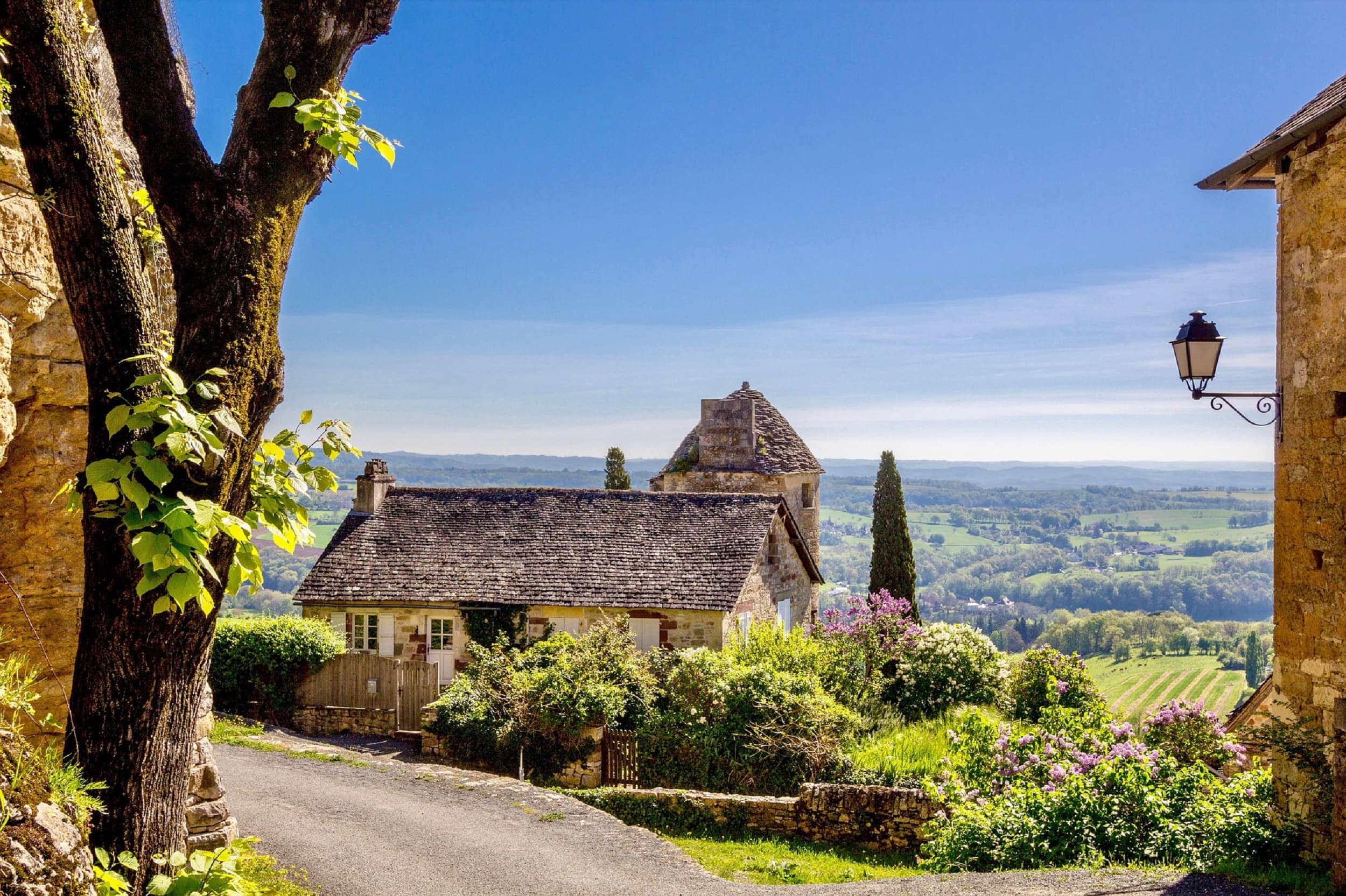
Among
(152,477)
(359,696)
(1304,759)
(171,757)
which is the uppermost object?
(152,477)

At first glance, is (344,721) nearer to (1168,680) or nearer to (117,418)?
(117,418)

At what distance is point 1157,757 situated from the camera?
984cm

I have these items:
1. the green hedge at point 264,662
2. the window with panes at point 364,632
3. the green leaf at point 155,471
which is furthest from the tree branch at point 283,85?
the window with panes at point 364,632

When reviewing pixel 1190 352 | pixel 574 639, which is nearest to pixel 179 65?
pixel 1190 352

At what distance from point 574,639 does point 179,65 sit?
A: 15.4 meters

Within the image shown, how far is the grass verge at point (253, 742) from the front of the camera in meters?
15.0

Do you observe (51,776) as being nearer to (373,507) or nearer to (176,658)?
(176,658)

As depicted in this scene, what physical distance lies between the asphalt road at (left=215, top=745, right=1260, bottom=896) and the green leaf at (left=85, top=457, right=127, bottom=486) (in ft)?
24.4

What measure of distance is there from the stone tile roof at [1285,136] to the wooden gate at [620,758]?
1194 centimetres

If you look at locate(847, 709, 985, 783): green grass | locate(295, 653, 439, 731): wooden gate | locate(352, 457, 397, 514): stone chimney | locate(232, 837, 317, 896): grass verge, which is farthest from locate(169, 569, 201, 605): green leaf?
locate(352, 457, 397, 514): stone chimney

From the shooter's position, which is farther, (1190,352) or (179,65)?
(1190,352)

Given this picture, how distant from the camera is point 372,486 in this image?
2519 centimetres

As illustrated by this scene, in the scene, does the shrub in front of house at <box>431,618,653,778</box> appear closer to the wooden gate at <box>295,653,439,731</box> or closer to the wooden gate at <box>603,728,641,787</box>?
the wooden gate at <box>603,728,641,787</box>

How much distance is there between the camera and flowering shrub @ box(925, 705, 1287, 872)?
8.53 meters
